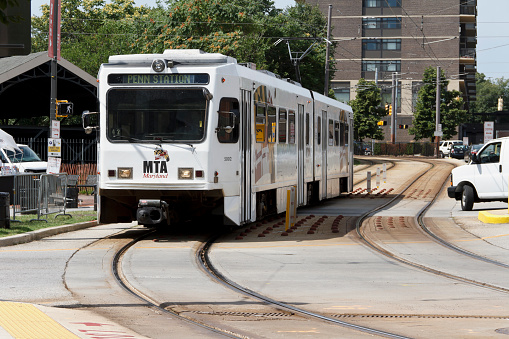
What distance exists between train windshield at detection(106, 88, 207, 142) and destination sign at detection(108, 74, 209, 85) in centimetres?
13

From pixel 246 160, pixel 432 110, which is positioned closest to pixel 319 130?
pixel 246 160

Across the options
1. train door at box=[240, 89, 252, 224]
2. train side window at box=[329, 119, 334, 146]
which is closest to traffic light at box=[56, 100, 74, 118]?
train side window at box=[329, 119, 334, 146]

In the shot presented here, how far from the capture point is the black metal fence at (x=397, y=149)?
8712cm

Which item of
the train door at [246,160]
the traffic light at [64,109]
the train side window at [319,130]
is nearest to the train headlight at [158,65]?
the train door at [246,160]

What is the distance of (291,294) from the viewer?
1020cm

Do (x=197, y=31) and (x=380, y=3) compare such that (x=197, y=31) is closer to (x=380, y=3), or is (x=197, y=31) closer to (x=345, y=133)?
(x=345, y=133)

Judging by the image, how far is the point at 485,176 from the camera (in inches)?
932

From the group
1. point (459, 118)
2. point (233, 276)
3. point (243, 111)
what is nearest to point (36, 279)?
point (233, 276)

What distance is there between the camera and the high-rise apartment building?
98.5 meters

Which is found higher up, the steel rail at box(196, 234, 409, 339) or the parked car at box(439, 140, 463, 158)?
the parked car at box(439, 140, 463, 158)

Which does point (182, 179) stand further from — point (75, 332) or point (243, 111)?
point (75, 332)

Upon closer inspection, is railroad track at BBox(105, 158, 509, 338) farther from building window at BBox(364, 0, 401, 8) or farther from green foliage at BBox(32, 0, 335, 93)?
building window at BBox(364, 0, 401, 8)

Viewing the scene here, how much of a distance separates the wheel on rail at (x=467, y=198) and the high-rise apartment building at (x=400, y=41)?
7486 cm

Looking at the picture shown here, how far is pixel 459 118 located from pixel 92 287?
263 feet
